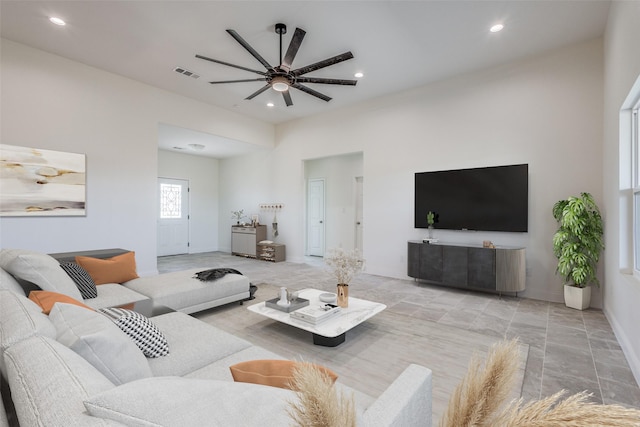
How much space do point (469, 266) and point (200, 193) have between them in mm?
7569

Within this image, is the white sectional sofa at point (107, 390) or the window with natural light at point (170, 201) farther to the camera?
the window with natural light at point (170, 201)

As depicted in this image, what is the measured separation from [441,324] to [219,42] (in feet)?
14.6

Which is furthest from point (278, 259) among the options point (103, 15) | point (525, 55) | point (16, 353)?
point (16, 353)

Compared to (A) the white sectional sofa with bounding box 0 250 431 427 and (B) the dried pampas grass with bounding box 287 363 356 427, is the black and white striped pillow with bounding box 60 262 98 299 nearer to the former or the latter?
(A) the white sectional sofa with bounding box 0 250 431 427

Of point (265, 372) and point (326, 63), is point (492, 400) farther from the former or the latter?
point (326, 63)

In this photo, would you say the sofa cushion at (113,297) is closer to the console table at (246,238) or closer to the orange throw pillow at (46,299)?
the orange throw pillow at (46,299)

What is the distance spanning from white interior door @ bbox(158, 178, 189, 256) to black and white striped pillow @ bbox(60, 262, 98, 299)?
570 centimetres

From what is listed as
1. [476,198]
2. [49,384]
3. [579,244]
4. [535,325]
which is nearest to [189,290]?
[49,384]

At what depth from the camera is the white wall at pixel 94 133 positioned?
13.6 ft

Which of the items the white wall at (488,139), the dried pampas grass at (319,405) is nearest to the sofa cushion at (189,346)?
the dried pampas grass at (319,405)

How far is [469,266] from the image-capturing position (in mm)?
4465

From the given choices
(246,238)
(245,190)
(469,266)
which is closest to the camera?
(469,266)

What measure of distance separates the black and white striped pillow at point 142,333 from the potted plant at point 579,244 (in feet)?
14.4

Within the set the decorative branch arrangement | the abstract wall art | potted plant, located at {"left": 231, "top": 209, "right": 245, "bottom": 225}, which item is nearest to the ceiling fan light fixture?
the decorative branch arrangement
